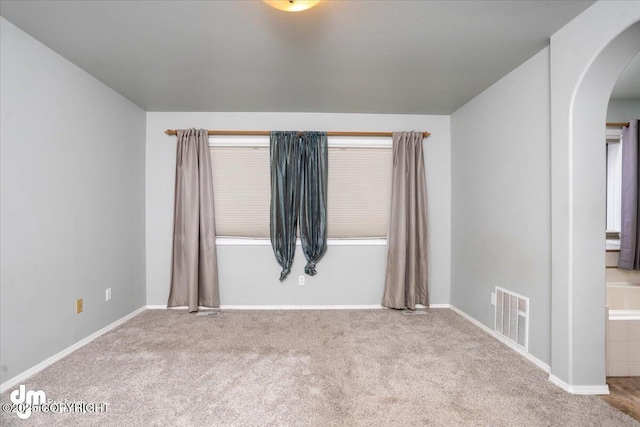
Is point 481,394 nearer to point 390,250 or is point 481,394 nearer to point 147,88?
point 390,250

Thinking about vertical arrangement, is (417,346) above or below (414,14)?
below

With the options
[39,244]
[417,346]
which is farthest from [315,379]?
[39,244]

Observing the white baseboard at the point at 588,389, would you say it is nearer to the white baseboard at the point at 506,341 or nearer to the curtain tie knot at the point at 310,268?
the white baseboard at the point at 506,341

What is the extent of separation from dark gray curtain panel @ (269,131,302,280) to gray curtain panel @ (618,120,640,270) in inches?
133

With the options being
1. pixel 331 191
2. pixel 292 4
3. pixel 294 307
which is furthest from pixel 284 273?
pixel 292 4

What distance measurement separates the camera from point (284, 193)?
10.9 ft

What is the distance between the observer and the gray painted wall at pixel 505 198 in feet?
6.95

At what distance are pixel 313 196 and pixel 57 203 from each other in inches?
91.2

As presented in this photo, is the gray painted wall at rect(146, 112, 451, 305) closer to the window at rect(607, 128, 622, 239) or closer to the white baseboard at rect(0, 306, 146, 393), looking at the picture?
the white baseboard at rect(0, 306, 146, 393)

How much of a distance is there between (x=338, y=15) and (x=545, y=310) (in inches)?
101

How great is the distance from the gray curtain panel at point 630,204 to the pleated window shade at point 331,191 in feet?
7.59

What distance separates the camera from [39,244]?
2.03 m

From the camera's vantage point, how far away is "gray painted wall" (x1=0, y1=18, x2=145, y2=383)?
1.84 meters

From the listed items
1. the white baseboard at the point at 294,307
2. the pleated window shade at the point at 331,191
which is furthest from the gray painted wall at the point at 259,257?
the pleated window shade at the point at 331,191
